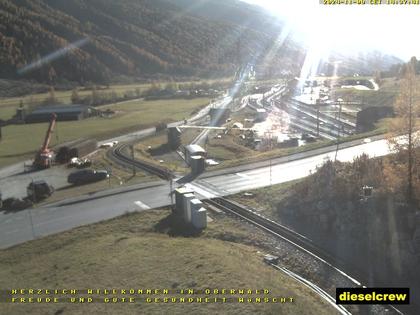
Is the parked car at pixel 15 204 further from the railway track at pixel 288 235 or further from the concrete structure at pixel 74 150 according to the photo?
the concrete structure at pixel 74 150

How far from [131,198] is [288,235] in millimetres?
13147

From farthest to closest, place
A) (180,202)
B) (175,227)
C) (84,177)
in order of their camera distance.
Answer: (84,177), (180,202), (175,227)

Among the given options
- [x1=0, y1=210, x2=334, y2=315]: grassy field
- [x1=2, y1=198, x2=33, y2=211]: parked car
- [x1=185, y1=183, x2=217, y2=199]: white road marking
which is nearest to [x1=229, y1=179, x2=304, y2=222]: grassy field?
[x1=185, y1=183, x2=217, y2=199]: white road marking

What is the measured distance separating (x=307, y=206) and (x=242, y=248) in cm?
660

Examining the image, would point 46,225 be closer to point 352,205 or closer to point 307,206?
point 307,206

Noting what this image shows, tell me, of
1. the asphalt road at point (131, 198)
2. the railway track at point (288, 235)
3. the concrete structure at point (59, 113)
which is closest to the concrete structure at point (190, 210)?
the asphalt road at point (131, 198)

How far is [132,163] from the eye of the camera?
4700 cm

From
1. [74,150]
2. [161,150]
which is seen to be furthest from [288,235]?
[161,150]

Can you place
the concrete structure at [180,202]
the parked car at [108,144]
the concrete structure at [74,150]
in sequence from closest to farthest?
the concrete structure at [180,202] < the concrete structure at [74,150] < the parked car at [108,144]

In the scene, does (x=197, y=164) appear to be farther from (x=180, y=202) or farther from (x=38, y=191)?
(x=38, y=191)

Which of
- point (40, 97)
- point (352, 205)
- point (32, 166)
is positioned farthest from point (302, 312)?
point (40, 97)

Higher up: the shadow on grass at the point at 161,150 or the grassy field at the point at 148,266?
the grassy field at the point at 148,266

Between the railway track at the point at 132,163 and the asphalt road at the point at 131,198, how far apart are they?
12.3 feet

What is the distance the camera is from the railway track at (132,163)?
39888mm
